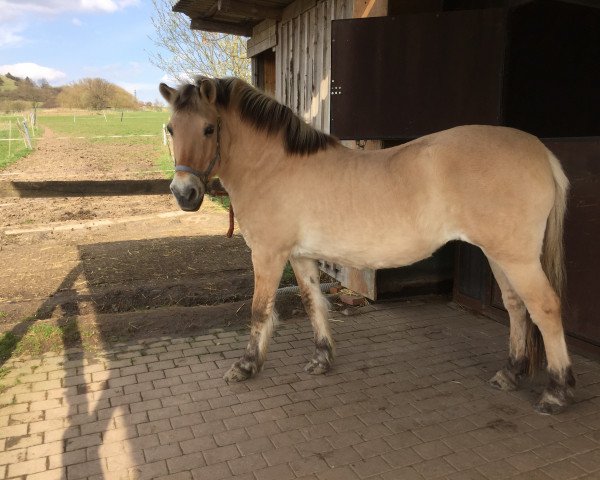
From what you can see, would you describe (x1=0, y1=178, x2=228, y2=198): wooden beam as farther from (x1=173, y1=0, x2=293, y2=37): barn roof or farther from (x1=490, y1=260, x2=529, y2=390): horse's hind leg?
(x1=173, y1=0, x2=293, y2=37): barn roof

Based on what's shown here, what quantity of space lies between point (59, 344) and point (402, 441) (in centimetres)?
315

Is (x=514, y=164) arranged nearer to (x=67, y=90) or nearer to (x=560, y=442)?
(x=560, y=442)

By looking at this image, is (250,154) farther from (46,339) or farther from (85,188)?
(46,339)

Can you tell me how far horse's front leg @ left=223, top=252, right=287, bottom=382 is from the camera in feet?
11.7

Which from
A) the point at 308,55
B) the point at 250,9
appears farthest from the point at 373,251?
the point at 250,9

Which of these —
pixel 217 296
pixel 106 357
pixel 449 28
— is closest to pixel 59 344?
pixel 106 357

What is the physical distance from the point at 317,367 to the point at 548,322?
68.7 inches

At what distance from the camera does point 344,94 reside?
4301 millimetres

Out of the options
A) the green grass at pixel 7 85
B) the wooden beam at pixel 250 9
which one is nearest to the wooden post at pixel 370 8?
the wooden beam at pixel 250 9

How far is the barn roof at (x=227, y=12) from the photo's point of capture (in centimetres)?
633

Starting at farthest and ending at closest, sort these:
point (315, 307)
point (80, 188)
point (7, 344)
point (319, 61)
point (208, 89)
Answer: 1. point (319, 61)
2. point (80, 188)
3. point (7, 344)
4. point (315, 307)
5. point (208, 89)

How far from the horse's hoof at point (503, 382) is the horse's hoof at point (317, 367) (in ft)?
4.15

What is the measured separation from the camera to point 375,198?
3266 mm

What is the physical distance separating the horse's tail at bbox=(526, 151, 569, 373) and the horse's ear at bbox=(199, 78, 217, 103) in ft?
7.59
